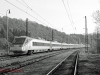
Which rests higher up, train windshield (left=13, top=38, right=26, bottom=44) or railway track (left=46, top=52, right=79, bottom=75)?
train windshield (left=13, top=38, right=26, bottom=44)

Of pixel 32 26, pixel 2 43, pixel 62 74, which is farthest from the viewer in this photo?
pixel 32 26

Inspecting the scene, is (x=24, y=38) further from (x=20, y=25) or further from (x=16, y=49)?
(x=20, y=25)

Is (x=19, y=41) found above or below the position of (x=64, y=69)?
above

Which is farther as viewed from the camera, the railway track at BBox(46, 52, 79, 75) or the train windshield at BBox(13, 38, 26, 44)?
the train windshield at BBox(13, 38, 26, 44)

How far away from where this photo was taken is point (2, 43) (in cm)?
7994

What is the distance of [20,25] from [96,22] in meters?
133

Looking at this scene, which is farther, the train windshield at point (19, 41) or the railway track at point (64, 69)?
the train windshield at point (19, 41)

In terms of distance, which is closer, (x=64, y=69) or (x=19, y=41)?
(x=64, y=69)

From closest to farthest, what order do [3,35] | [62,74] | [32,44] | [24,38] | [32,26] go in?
[62,74]
[24,38]
[32,44]
[3,35]
[32,26]

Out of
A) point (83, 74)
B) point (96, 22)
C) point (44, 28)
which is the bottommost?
point (83, 74)

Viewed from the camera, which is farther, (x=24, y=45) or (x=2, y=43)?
(x=2, y=43)

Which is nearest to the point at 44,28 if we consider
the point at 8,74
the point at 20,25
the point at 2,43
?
the point at 20,25

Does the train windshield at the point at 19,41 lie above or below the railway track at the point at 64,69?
above

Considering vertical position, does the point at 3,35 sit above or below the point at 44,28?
below
